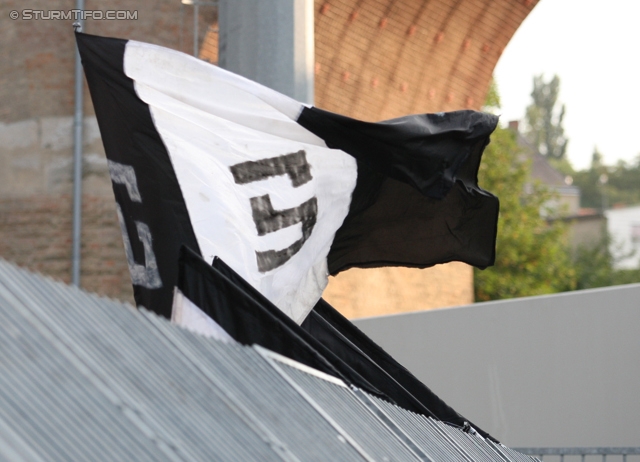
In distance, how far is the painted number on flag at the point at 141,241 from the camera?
455 cm

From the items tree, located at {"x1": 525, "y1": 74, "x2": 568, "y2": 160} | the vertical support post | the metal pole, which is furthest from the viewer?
tree, located at {"x1": 525, "y1": 74, "x2": 568, "y2": 160}

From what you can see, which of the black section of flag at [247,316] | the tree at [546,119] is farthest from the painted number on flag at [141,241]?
the tree at [546,119]

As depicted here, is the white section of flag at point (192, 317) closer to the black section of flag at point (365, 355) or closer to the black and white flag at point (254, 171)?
the black and white flag at point (254, 171)

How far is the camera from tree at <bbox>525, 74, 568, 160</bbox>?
88.4 metres

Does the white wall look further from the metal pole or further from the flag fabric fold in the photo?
the flag fabric fold

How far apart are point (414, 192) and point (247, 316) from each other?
1.93m

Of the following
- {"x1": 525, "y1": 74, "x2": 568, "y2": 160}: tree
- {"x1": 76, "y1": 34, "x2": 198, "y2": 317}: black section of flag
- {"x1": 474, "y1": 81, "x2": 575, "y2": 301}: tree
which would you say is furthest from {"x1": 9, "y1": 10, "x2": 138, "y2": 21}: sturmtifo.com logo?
{"x1": 525, "y1": 74, "x2": 568, "y2": 160}: tree

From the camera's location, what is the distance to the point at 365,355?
539 cm

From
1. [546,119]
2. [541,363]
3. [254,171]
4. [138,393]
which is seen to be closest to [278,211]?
[254,171]

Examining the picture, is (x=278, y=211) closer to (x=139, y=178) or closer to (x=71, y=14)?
(x=139, y=178)

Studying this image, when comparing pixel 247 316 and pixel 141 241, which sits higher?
pixel 141 241

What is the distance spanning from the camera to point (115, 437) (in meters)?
2.23

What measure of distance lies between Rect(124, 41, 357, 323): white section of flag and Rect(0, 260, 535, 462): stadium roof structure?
1.13 m

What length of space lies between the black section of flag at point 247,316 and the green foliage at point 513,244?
2386cm
